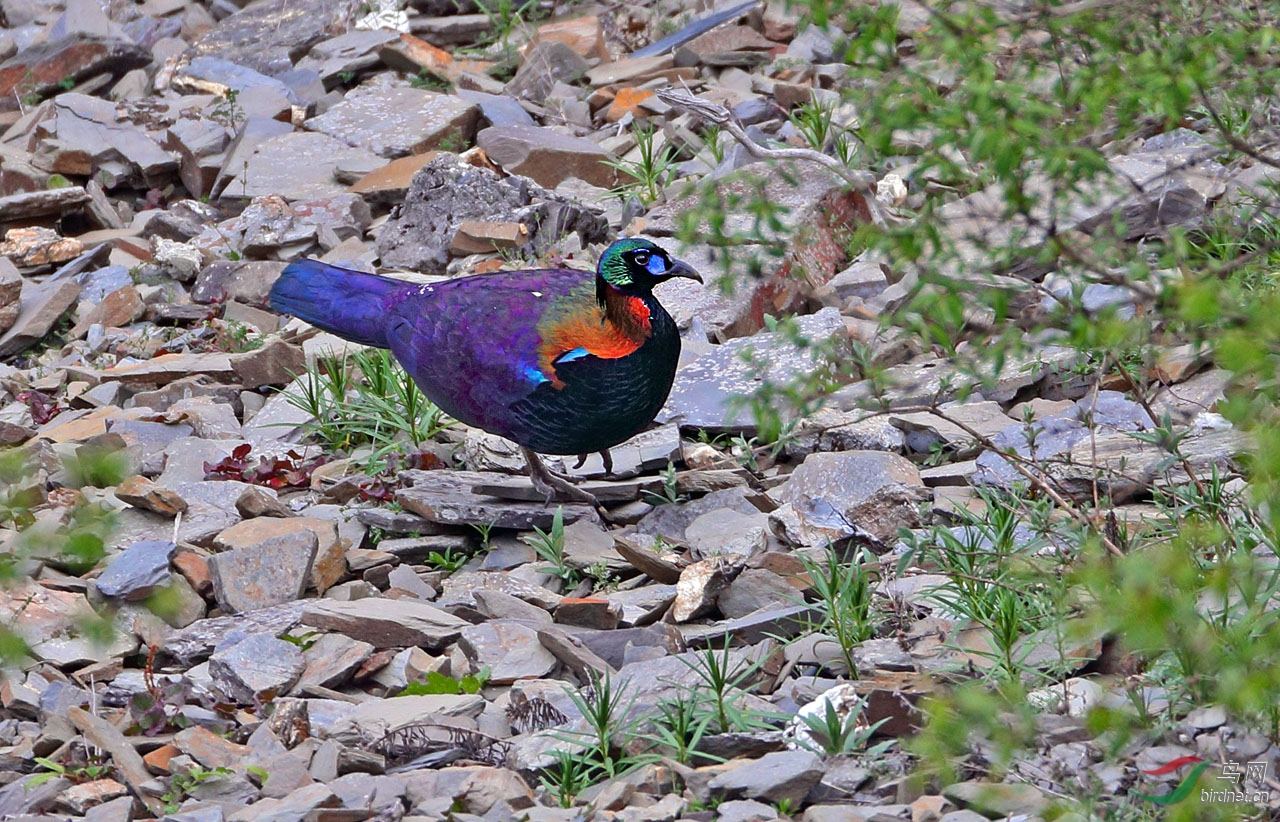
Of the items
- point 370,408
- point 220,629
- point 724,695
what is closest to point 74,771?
point 220,629

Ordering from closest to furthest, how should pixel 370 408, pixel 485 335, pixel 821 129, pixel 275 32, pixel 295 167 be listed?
pixel 485 335 → pixel 370 408 → pixel 821 129 → pixel 295 167 → pixel 275 32

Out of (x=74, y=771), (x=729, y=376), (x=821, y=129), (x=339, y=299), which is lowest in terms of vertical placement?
(x=729, y=376)

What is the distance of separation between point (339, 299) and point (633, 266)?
4.26ft

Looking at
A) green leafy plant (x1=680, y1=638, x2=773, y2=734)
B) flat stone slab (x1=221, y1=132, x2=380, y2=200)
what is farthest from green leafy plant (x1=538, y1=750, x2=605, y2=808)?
flat stone slab (x1=221, y1=132, x2=380, y2=200)

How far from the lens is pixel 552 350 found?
4.73m

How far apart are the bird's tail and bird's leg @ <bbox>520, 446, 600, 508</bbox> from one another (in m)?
0.72

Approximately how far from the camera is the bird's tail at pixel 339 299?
532 cm

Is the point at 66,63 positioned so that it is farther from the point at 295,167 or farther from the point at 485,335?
the point at 485,335

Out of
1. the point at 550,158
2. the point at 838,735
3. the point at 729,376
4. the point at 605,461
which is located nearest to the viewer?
the point at 838,735

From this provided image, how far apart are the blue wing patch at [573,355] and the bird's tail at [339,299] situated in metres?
0.88

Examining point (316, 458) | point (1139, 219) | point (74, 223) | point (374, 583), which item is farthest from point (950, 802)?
point (74, 223)

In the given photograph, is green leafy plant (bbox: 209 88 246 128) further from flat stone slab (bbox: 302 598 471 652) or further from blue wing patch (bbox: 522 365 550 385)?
flat stone slab (bbox: 302 598 471 652)

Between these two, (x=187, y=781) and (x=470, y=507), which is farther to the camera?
(x=470, y=507)

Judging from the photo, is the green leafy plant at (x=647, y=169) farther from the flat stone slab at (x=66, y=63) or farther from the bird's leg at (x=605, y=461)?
the flat stone slab at (x=66, y=63)
